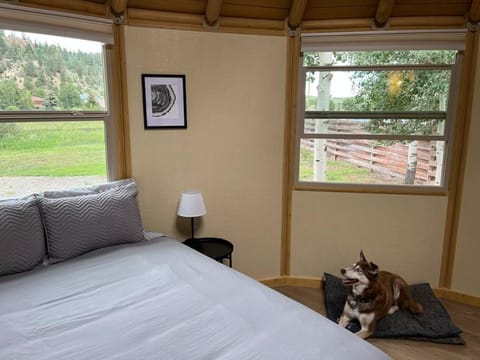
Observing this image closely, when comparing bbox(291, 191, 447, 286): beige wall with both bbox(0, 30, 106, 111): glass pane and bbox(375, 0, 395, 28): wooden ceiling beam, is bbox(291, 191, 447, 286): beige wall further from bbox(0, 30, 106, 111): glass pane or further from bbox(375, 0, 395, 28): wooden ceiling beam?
bbox(0, 30, 106, 111): glass pane

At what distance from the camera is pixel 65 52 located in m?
2.48

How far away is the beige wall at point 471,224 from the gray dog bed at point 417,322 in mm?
307

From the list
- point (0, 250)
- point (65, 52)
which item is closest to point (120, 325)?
point (0, 250)

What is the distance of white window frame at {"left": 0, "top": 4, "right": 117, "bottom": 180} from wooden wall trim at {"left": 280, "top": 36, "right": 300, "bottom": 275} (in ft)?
4.38

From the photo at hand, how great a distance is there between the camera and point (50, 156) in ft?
8.29

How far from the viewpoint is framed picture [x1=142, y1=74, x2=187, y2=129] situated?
2724 mm

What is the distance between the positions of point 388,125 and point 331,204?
2.57 ft

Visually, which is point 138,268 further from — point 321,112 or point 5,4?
point 321,112

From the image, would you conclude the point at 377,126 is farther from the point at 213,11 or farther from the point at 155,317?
the point at 155,317

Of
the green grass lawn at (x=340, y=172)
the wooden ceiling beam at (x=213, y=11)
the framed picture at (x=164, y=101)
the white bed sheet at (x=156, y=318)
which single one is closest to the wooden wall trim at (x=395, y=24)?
the wooden ceiling beam at (x=213, y=11)

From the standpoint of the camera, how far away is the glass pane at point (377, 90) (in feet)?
9.64

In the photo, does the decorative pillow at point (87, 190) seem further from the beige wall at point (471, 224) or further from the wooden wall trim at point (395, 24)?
the beige wall at point (471, 224)

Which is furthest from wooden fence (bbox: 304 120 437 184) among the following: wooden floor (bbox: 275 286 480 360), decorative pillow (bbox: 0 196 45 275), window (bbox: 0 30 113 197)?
decorative pillow (bbox: 0 196 45 275)

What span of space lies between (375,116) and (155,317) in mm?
2345
